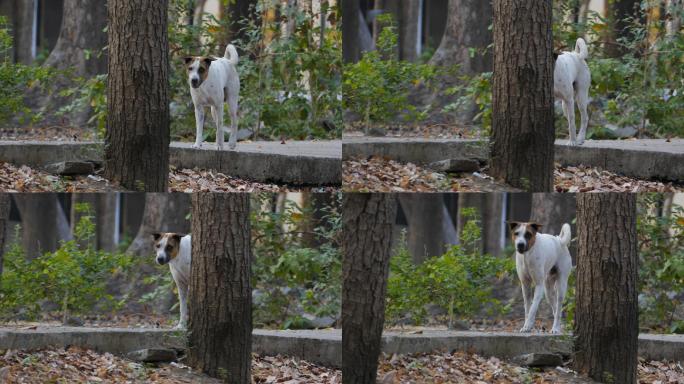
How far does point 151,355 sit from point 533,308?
3055 mm

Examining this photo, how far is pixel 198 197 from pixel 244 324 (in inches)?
42.1

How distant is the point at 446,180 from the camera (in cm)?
1063

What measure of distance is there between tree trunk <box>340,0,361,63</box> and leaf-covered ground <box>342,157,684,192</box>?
41.3 inches

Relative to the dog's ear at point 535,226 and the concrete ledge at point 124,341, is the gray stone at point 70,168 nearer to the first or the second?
the concrete ledge at point 124,341

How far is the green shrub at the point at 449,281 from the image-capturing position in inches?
436

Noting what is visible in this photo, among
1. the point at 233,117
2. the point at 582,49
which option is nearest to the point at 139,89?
the point at 233,117

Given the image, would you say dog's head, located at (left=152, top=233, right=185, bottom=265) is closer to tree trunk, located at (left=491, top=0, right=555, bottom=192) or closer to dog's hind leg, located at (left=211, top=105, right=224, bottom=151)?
dog's hind leg, located at (left=211, top=105, right=224, bottom=151)

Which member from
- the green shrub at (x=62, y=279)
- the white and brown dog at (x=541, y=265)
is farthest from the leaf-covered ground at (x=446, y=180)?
the green shrub at (x=62, y=279)

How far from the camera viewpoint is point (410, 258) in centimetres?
1130

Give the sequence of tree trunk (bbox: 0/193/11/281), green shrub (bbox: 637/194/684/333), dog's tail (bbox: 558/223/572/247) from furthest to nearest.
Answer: green shrub (bbox: 637/194/684/333) < dog's tail (bbox: 558/223/572/247) < tree trunk (bbox: 0/193/11/281)

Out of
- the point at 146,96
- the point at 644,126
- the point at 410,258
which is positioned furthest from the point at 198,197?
the point at 644,126

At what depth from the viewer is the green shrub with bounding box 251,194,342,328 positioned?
12.2 metres

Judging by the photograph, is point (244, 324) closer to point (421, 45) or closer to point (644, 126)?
point (421, 45)

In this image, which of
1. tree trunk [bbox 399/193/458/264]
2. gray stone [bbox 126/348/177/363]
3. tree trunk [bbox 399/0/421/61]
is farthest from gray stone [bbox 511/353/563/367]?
gray stone [bbox 126/348/177/363]
